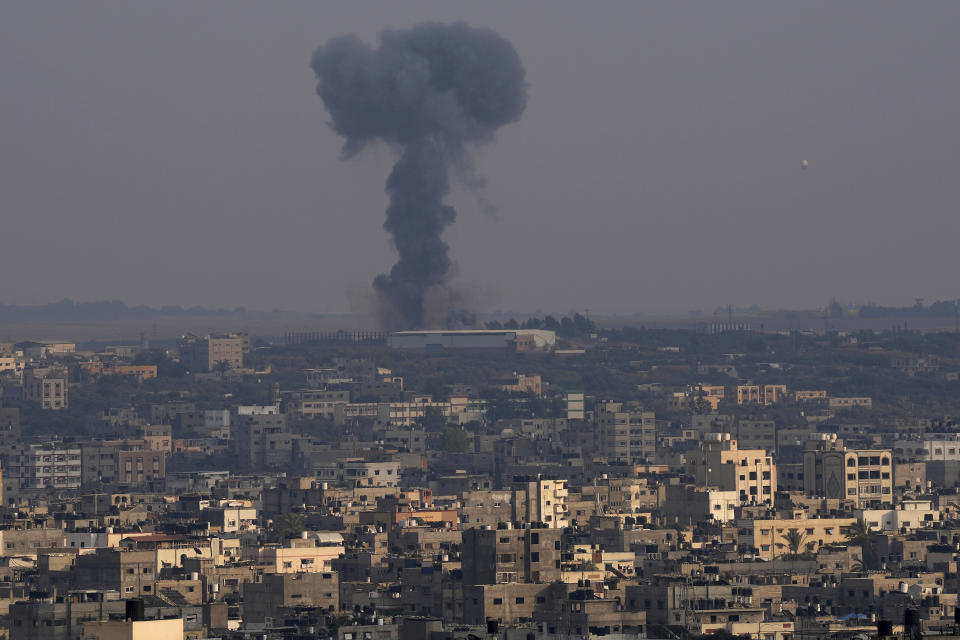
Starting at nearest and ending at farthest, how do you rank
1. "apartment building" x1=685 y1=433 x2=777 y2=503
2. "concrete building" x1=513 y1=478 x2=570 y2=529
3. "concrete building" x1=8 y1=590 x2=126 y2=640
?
"concrete building" x1=8 y1=590 x2=126 y2=640
"concrete building" x1=513 y1=478 x2=570 y2=529
"apartment building" x1=685 y1=433 x2=777 y2=503

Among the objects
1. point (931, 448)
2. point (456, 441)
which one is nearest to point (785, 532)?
point (931, 448)

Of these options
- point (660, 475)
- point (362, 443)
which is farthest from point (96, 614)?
point (362, 443)

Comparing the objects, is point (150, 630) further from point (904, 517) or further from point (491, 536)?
point (904, 517)

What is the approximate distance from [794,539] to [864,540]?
2.49m

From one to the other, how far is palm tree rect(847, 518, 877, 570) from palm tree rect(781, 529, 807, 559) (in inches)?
56.6

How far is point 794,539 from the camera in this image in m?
→ 93.6

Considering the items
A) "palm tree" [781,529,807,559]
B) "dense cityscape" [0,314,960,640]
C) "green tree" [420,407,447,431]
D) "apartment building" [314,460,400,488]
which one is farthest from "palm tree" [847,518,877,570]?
"green tree" [420,407,447,431]

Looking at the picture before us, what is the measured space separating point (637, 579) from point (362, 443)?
101426mm

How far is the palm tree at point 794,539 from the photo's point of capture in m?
93.1

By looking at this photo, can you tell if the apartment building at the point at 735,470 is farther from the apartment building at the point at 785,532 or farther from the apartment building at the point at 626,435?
the apartment building at the point at 626,435

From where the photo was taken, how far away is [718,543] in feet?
305

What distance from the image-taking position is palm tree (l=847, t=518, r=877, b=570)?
88375 mm

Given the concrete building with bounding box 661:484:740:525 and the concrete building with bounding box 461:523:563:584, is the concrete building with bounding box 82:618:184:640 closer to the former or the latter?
the concrete building with bounding box 461:523:563:584

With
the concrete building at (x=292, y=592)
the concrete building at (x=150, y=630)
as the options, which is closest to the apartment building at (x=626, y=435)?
the concrete building at (x=292, y=592)
